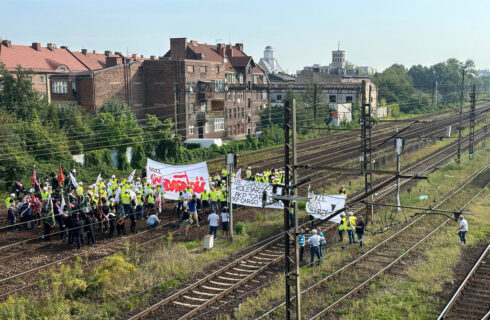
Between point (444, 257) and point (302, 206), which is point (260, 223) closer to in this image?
point (302, 206)

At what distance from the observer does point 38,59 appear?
2205 inches

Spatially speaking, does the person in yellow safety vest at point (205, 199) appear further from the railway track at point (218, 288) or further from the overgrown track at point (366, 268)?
the overgrown track at point (366, 268)

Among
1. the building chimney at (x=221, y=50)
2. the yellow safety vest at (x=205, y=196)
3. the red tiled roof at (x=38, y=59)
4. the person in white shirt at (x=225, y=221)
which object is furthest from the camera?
the building chimney at (x=221, y=50)

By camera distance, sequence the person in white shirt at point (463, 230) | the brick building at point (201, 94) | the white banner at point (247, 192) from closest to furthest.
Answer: the person in white shirt at point (463, 230) → the white banner at point (247, 192) → the brick building at point (201, 94)

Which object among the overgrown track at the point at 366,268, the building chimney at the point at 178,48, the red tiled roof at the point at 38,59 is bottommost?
the overgrown track at the point at 366,268

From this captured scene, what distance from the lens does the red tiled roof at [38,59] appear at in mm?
52281

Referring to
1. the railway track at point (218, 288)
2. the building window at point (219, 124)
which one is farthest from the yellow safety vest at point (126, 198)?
the building window at point (219, 124)

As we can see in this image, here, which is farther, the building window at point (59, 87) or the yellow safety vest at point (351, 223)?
the building window at point (59, 87)

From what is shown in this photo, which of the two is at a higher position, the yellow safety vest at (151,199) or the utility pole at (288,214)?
the utility pole at (288,214)

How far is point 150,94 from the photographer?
176 ft

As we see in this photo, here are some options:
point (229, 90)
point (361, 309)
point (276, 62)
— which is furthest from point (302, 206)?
point (276, 62)

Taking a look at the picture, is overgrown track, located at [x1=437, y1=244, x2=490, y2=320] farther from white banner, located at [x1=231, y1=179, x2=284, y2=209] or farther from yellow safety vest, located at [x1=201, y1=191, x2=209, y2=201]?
yellow safety vest, located at [x1=201, y1=191, x2=209, y2=201]

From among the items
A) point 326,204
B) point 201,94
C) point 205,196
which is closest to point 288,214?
point 326,204

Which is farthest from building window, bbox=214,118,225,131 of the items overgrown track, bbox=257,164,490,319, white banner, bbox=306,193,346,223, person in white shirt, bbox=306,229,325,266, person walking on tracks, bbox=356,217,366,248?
person in white shirt, bbox=306,229,325,266
